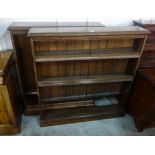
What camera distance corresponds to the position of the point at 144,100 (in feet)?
5.61

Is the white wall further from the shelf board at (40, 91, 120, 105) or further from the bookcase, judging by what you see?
the shelf board at (40, 91, 120, 105)

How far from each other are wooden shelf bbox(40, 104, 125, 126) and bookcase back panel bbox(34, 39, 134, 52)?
2.74ft

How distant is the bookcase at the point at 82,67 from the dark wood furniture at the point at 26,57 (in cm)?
11

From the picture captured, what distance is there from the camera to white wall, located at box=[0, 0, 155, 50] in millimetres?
1344

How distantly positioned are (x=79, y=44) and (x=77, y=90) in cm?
66

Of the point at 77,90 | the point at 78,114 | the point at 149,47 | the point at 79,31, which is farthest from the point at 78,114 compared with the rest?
the point at 149,47

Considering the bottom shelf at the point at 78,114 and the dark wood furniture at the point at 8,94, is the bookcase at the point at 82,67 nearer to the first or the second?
the bottom shelf at the point at 78,114

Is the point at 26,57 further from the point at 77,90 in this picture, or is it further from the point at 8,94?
the point at 77,90

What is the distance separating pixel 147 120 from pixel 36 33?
1.54 m

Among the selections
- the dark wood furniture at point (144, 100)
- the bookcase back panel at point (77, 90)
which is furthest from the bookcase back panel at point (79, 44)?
the bookcase back panel at point (77, 90)
